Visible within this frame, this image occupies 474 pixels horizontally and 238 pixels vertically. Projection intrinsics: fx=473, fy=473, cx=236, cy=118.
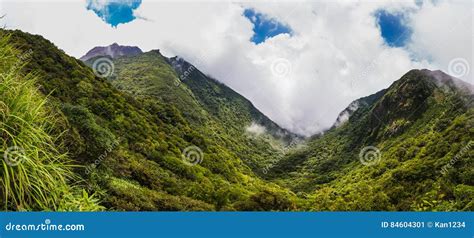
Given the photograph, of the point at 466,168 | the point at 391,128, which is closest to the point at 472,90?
the point at 391,128

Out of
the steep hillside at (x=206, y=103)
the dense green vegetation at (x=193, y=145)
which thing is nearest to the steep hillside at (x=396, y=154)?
the dense green vegetation at (x=193, y=145)

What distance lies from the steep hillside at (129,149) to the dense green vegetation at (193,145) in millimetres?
89

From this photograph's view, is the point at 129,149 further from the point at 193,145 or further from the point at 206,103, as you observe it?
the point at 206,103

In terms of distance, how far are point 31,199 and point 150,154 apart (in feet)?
114

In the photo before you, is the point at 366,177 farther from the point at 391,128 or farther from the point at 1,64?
the point at 1,64

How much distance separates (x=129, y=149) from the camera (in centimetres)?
3728

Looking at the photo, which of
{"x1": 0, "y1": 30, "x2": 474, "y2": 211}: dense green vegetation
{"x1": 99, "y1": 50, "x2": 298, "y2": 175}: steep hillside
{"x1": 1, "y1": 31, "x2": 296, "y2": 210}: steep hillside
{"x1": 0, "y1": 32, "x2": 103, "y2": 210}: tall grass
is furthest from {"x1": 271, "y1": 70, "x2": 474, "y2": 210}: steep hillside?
{"x1": 0, "y1": 32, "x2": 103, "y2": 210}: tall grass

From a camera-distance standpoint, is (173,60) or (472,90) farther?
(173,60)

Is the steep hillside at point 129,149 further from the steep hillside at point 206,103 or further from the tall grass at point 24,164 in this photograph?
the steep hillside at point 206,103

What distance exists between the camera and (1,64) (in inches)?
268

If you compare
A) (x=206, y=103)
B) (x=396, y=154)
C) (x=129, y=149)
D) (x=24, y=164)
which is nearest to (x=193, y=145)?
(x=129, y=149)

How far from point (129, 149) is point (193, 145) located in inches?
1058

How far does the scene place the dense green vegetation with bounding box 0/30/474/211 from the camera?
6629 mm

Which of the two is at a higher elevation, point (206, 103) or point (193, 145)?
point (206, 103)
